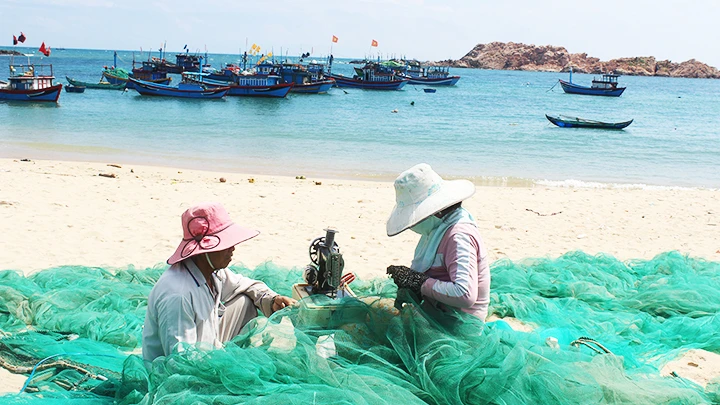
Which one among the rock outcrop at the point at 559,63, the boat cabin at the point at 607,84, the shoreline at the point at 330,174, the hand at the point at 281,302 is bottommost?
the shoreline at the point at 330,174

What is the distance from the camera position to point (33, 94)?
28.2 m

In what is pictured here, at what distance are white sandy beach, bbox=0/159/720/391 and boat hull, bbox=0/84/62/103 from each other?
21214 millimetres

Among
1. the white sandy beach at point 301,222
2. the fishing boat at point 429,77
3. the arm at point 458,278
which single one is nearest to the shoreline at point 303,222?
the white sandy beach at point 301,222

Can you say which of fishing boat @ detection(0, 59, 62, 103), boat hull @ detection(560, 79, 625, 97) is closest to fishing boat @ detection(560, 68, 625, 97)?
boat hull @ detection(560, 79, 625, 97)

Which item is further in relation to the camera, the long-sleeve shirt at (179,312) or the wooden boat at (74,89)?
the wooden boat at (74,89)

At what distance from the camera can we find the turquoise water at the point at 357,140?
15.3 metres

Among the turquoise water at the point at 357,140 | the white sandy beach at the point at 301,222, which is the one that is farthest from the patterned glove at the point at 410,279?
the turquoise water at the point at 357,140

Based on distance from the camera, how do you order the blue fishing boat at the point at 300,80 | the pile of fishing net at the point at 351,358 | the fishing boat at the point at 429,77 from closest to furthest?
the pile of fishing net at the point at 351,358, the blue fishing boat at the point at 300,80, the fishing boat at the point at 429,77

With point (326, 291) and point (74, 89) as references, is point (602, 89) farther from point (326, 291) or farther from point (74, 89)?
point (326, 291)

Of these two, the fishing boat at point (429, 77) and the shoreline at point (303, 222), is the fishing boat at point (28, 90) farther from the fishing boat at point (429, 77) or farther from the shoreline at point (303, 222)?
the fishing boat at point (429, 77)

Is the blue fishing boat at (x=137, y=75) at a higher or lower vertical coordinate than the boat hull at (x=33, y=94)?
higher

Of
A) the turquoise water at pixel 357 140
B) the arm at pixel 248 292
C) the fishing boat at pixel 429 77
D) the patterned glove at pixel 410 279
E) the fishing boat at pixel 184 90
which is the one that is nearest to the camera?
the patterned glove at pixel 410 279

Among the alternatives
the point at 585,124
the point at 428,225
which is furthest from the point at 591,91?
the point at 428,225

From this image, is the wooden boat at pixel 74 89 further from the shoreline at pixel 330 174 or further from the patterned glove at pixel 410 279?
the patterned glove at pixel 410 279
